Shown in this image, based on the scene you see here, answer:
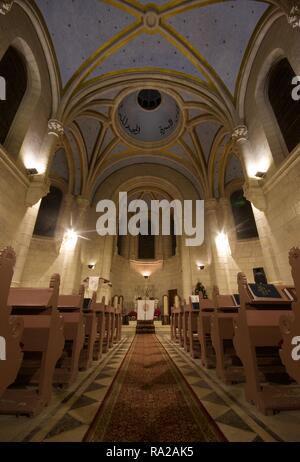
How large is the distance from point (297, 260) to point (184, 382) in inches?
84.0

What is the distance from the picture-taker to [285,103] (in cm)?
612

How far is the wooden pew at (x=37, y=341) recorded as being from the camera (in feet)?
5.84

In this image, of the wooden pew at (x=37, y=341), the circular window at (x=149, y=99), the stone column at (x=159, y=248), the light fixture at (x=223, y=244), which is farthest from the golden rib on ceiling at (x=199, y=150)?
the wooden pew at (x=37, y=341)

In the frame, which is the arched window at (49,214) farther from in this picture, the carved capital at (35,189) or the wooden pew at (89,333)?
the wooden pew at (89,333)

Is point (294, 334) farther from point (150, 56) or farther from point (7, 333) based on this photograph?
point (150, 56)

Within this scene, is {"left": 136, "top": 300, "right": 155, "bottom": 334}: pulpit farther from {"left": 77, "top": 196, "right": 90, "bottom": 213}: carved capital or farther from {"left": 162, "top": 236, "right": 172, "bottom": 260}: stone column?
{"left": 162, "top": 236, "right": 172, "bottom": 260}: stone column

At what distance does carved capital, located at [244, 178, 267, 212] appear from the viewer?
247 inches

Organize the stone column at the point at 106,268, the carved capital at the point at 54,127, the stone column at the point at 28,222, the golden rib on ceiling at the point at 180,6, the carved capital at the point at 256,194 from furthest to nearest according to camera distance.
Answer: the stone column at the point at 106,268 → the carved capital at the point at 54,127 → the golden rib on ceiling at the point at 180,6 → the carved capital at the point at 256,194 → the stone column at the point at 28,222

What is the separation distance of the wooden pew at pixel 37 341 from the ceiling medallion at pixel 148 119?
11.3 m

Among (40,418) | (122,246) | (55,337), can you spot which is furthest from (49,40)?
(122,246)

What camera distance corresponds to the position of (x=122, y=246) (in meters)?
16.5

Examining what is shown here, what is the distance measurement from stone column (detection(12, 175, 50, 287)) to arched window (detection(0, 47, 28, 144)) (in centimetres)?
141

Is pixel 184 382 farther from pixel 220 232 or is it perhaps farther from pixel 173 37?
pixel 173 37

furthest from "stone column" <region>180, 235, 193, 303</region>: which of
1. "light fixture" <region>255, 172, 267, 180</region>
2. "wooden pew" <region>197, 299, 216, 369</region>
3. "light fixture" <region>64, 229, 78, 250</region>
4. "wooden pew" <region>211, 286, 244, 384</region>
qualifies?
"wooden pew" <region>211, 286, 244, 384</region>
